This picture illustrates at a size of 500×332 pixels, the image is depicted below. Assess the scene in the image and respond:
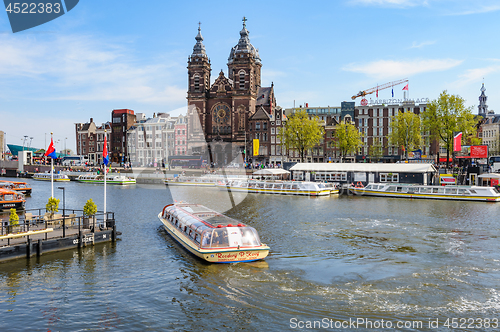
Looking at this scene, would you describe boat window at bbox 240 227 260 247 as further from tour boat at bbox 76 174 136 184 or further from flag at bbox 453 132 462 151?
tour boat at bbox 76 174 136 184

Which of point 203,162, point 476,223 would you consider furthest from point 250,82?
point 476,223

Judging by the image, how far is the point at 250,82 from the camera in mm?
123875

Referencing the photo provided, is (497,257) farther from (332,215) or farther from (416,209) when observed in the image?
(416,209)

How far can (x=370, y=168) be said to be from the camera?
7056 centimetres

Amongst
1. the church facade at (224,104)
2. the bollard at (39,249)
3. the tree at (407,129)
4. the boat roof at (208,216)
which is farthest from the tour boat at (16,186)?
the tree at (407,129)

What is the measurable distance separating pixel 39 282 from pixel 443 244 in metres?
26.9

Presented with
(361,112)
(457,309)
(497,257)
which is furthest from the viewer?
(361,112)

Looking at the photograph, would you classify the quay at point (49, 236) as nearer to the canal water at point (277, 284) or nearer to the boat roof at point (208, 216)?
the canal water at point (277, 284)

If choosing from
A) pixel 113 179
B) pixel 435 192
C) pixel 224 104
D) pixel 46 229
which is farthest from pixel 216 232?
pixel 224 104

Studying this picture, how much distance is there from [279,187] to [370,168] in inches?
707

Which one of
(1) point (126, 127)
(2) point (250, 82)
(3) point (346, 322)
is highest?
(2) point (250, 82)

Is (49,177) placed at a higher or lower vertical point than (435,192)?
higher

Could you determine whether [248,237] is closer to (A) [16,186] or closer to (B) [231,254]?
(B) [231,254]

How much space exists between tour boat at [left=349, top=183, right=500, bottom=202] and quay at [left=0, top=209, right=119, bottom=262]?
44076mm
